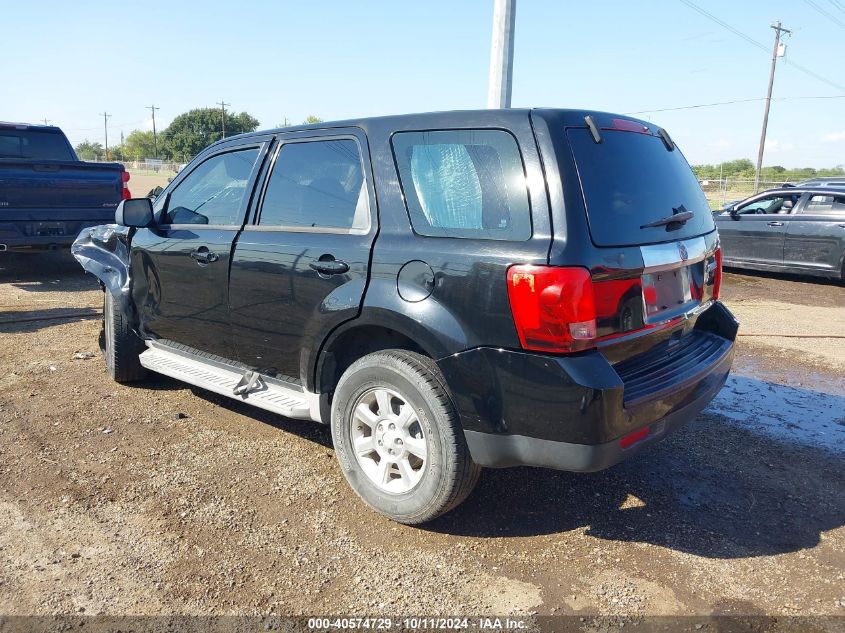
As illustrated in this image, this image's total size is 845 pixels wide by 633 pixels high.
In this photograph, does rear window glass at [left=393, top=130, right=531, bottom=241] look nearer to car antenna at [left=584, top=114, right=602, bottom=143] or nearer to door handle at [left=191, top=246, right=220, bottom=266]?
car antenna at [left=584, top=114, right=602, bottom=143]

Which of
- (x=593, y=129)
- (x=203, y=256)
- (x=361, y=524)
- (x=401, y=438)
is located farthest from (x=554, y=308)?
(x=203, y=256)

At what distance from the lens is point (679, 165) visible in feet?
11.6

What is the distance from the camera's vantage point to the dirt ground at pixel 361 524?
269cm

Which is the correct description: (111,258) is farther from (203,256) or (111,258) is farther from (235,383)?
(235,383)

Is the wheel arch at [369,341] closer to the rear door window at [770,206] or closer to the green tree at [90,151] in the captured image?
the rear door window at [770,206]

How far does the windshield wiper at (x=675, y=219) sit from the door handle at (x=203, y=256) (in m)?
2.47

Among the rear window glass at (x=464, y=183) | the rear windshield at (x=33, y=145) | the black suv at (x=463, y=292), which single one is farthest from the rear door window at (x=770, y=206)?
the rear windshield at (x=33, y=145)

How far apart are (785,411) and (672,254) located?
8.39 feet

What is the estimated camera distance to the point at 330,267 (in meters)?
3.33

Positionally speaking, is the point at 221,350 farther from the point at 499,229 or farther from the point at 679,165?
the point at 679,165

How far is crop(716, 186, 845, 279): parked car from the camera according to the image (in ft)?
33.1

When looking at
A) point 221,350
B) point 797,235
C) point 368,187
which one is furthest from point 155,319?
point 797,235

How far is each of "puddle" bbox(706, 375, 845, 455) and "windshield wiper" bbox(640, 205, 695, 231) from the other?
6.37ft

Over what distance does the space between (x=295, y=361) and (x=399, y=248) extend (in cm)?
96
